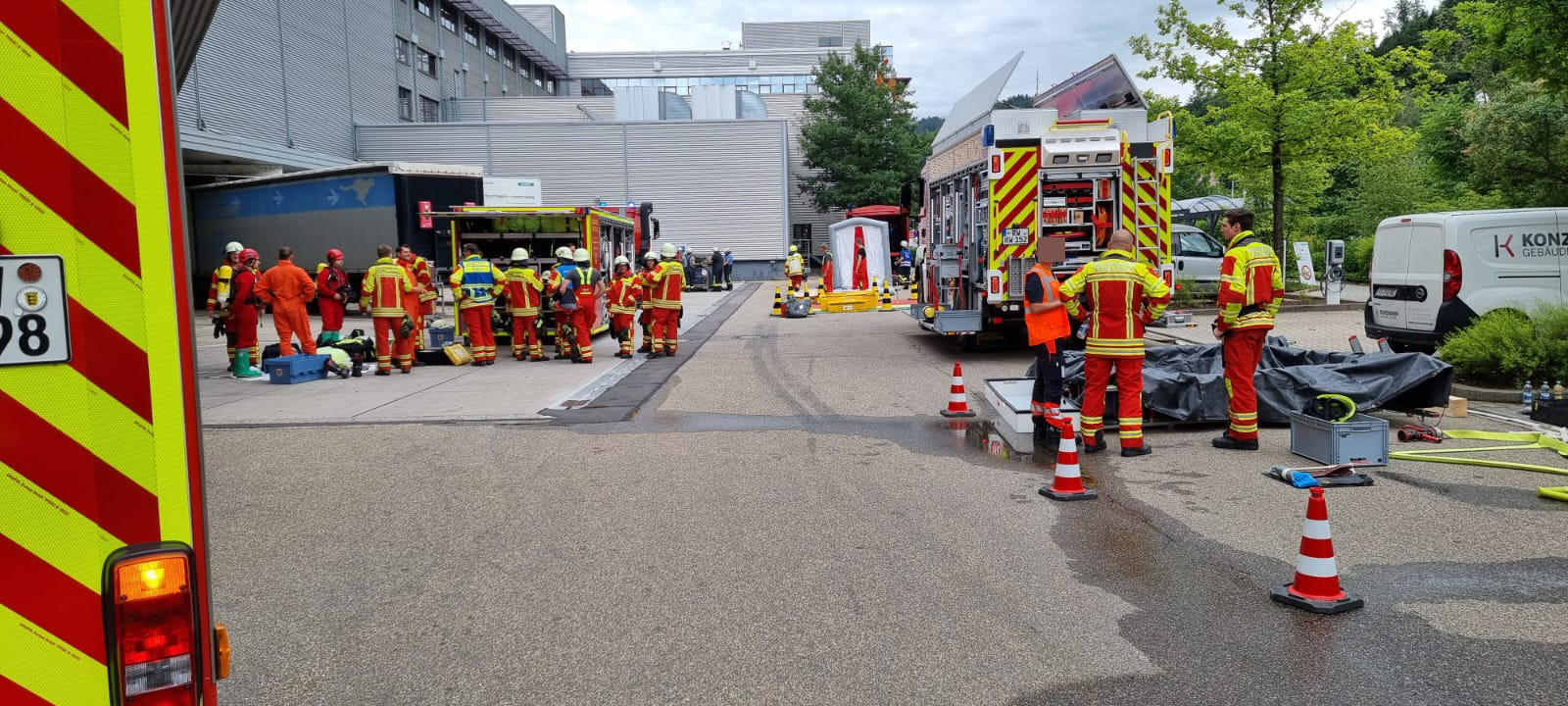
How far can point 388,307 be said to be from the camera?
13594mm

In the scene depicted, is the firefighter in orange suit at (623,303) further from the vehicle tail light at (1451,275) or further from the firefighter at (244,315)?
the vehicle tail light at (1451,275)

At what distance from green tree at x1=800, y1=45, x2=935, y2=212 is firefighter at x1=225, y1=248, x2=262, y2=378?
134 ft

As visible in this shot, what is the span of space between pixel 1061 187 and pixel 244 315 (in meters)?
10.6

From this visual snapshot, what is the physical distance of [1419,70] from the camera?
19828 mm

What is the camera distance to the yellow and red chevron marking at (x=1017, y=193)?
40.7 ft

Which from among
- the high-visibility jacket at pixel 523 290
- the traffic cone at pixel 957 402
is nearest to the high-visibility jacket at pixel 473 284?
the high-visibility jacket at pixel 523 290

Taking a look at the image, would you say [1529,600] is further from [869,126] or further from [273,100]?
[869,126]

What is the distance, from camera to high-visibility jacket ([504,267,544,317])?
14680mm

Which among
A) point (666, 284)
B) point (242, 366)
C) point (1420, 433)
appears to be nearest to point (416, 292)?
point (242, 366)

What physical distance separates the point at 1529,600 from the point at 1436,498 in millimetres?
1871

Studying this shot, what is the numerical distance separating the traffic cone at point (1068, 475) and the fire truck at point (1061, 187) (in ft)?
20.6

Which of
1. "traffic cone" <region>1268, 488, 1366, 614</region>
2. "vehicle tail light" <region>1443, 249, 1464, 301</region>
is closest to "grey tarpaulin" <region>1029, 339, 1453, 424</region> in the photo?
"vehicle tail light" <region>1443, 249, 1464, 301</region>

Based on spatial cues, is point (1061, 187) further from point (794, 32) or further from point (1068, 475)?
point (794, 32)

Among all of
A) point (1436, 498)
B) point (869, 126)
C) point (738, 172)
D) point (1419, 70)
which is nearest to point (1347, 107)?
point (1419, 70)
